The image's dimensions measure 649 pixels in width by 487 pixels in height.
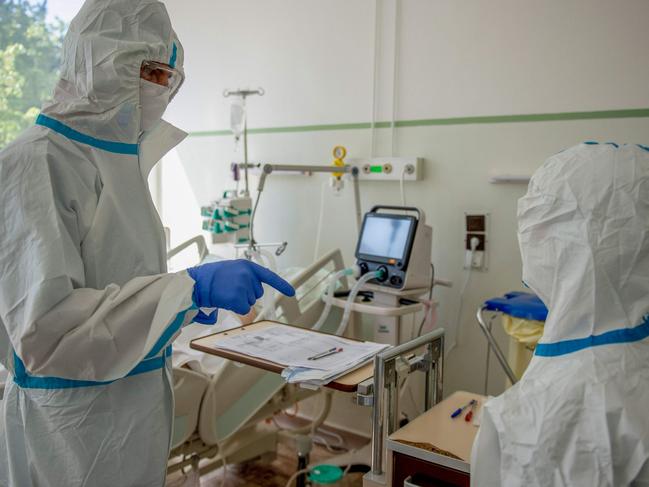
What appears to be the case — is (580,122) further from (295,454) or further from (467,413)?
(295,454)

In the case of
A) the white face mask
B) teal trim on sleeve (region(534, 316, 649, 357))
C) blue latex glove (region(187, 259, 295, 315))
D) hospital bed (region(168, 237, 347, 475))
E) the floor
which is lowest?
the floor

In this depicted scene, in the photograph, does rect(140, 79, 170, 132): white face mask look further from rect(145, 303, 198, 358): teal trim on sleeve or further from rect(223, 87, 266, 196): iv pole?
rect(223, 87, 266, 196): iv pole

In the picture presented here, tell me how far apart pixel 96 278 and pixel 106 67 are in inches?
16.5

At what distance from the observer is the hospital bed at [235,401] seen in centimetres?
214

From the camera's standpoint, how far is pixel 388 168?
292 centimetres

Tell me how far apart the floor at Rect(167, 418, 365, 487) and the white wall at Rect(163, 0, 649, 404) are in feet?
2.25

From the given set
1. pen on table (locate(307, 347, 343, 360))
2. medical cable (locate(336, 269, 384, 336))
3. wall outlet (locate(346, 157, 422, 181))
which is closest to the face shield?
pen on table (locate(307, 347, 343, 360))

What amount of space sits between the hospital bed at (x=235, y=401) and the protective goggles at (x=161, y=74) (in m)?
1.07

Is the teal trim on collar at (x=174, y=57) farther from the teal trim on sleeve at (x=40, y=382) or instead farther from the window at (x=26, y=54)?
the window at (x=26, y=54)

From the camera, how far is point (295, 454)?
285 centimetres

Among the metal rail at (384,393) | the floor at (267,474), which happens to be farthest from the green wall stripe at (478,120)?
the floor at (267,474)

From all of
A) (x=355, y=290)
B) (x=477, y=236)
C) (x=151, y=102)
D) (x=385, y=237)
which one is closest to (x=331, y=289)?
(x=355, y=290)

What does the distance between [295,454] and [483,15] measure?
2.19m

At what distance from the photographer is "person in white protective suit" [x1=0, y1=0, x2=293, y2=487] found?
1.02m
